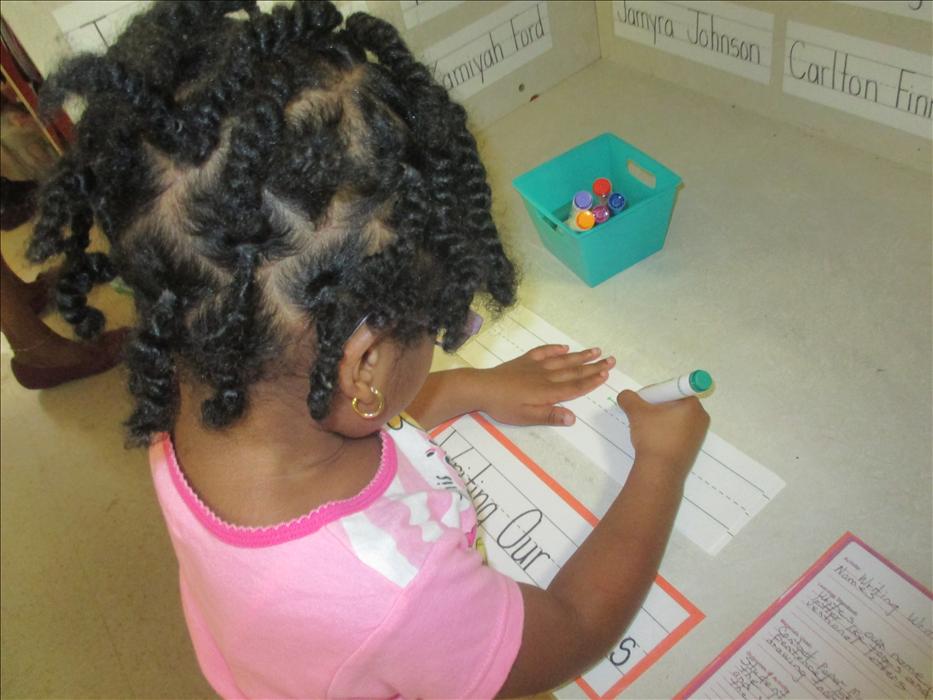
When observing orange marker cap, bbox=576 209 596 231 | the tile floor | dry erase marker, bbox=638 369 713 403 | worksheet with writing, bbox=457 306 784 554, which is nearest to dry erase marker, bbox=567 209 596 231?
orange marker cap, bbox=576 209 596 231

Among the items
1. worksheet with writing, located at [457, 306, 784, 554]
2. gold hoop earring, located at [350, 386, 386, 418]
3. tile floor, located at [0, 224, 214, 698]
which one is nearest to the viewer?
gold hoop earring, located at [350, 386, 386, 418]

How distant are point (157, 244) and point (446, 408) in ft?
1.33

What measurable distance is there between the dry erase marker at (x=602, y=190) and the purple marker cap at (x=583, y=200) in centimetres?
3

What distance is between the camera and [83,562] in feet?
3.62

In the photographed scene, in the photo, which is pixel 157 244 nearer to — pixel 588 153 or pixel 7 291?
pixel 588 153

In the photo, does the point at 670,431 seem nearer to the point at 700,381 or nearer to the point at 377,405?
the point at 700,381

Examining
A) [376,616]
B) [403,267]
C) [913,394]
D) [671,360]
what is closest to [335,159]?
[403,267]

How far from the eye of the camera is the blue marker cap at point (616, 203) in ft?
2.94

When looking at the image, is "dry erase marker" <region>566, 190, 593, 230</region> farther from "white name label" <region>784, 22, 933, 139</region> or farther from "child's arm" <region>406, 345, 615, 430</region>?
"white name label" <region>784, 22, 933, 139</region>

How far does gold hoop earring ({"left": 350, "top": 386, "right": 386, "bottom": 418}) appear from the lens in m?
0.52

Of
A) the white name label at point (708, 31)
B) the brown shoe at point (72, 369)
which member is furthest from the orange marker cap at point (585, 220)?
the brown shoe at point (72, 369)

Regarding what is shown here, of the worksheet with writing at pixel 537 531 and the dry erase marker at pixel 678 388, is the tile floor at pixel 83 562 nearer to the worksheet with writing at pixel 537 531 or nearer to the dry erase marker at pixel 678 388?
the worksheet with writing at pixel 537 531

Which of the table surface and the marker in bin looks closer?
the table surface

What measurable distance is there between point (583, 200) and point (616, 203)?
0.05m
